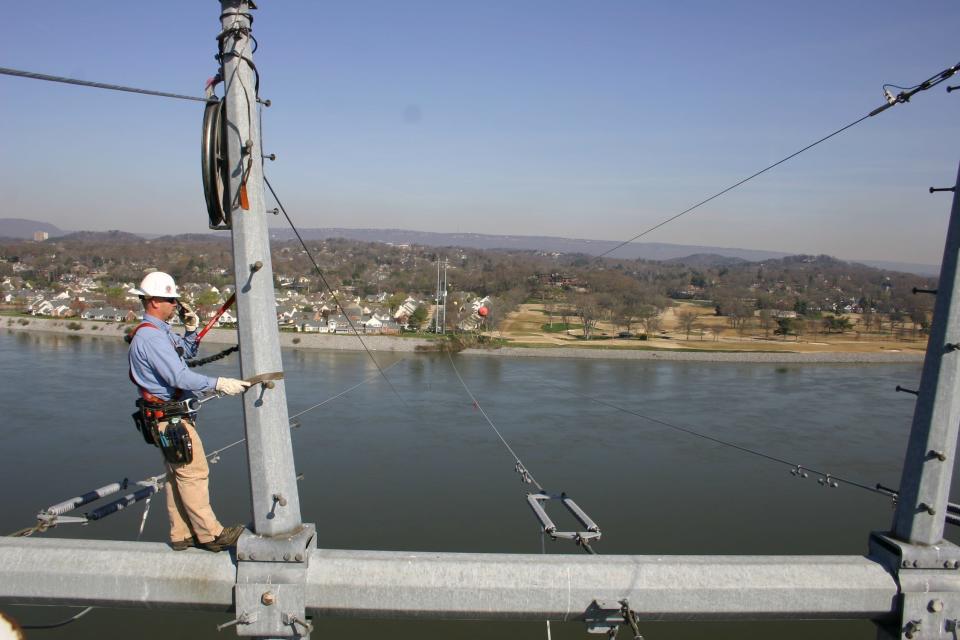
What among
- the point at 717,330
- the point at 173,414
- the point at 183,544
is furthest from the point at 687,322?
the point at 183,544

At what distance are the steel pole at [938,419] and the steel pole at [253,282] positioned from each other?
1549 mm

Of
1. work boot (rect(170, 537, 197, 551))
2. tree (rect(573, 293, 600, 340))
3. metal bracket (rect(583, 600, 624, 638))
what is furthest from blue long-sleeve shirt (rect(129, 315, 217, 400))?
tree (rect(573, 293, 600, 340))

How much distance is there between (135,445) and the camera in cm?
1255

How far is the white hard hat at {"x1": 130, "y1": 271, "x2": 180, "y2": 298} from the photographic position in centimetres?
195

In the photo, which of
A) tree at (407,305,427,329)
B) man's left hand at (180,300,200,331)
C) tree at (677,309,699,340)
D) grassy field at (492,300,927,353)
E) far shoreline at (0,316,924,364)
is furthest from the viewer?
tree at (677,309,699,340)

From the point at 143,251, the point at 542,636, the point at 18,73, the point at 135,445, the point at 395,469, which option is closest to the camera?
the point at 18,73

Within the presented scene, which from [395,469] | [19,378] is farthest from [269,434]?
[19,378]

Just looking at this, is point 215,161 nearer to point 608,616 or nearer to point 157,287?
point 157,287

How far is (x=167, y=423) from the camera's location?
1.87 meters

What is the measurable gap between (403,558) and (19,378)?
20271 mm

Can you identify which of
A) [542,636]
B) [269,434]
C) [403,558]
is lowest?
[542,636]

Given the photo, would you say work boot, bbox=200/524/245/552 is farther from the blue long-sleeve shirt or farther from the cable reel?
the cable reel

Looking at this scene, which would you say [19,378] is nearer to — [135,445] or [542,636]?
[135,445]

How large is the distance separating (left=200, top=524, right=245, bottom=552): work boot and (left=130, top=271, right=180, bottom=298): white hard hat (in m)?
0.72
